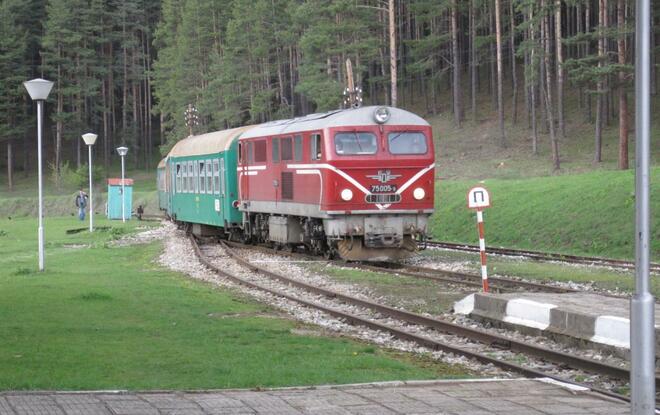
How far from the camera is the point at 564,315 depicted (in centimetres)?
1219

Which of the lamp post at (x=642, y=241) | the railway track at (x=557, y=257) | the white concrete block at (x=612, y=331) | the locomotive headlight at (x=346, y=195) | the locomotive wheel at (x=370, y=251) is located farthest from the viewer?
the locomotive wheel at (x=370, y=251)

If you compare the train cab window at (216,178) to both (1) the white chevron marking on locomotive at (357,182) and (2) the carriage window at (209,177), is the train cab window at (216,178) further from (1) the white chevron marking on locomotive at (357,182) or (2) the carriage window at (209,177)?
(1) the white chevron marking on locomotive at (357,182)

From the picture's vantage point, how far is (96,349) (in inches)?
444

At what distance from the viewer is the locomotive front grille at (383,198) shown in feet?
74.5

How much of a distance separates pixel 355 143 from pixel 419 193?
6.21 feet

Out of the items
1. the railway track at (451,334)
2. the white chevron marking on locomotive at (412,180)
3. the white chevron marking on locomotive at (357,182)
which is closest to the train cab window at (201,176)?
the white chevron marking on locomotive at (357,182)

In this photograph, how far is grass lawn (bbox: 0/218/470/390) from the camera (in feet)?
31.1

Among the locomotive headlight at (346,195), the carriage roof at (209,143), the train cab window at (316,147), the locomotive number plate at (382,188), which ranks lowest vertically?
the locomotive headlight at (346,195)

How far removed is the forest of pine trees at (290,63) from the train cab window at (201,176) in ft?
51.5

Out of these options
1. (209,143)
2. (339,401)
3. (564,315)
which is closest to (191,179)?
(209,143)

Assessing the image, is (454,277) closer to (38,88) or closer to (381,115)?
(381,115)

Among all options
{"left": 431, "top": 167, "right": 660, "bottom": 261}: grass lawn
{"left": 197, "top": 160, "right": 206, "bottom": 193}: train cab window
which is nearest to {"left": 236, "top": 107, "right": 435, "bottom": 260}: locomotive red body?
{"left": 431, "top": 167, "right": 660, "bottom": 261}: grass lawn

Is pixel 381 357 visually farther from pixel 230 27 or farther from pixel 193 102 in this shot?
pixel 193 102

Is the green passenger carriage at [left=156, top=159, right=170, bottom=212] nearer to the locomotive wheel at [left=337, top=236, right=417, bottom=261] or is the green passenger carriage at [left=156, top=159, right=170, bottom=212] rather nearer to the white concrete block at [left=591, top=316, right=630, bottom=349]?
the locomotive wheel at [left=337, top=236, right=417, bottom=261]
